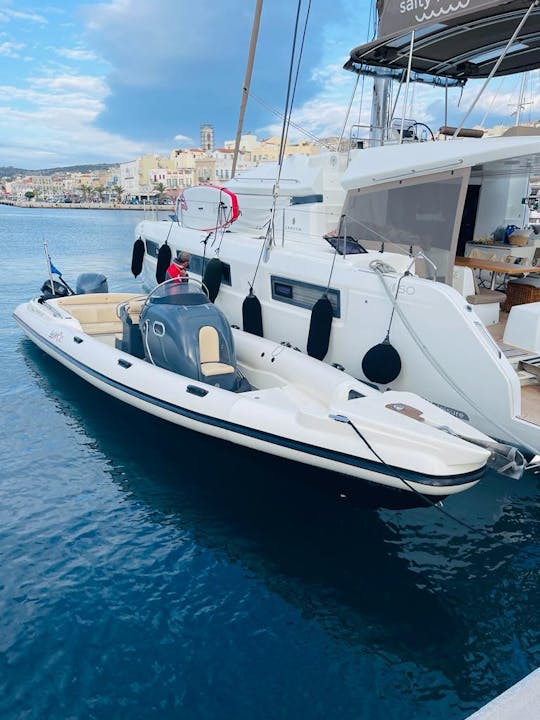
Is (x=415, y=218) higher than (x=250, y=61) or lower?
lower

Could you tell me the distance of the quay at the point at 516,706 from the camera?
6.33 ft

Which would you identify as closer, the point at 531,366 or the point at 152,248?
the point at 531,366

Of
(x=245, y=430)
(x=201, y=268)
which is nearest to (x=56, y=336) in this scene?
(x=201, y=268)

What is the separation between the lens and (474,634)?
3.79 m

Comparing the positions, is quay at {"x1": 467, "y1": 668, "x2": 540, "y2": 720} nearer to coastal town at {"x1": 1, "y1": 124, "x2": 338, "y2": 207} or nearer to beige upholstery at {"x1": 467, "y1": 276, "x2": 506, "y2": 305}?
beige upholstery at {"x1": 467, "y1": 276, "x2": 506, "y2": 305}

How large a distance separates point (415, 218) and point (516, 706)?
567 centimetres

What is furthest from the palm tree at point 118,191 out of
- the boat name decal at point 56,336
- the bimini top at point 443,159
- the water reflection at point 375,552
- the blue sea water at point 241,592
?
the blue sea water at point 241,592

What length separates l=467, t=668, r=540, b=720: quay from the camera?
193 cm

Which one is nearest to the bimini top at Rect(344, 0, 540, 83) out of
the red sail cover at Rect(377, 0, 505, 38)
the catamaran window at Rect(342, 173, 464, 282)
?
the red sail cover at Rect(377, 0, 505, 38)

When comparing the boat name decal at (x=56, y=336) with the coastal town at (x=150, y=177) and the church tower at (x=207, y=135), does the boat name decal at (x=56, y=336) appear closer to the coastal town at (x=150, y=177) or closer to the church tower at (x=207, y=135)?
the coastal town at (x=150, y=177)

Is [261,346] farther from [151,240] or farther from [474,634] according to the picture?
[151,240]

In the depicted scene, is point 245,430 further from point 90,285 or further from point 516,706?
point 90,285

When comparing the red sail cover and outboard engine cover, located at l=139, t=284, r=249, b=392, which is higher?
the red sail cover

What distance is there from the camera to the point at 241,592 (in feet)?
13.5
